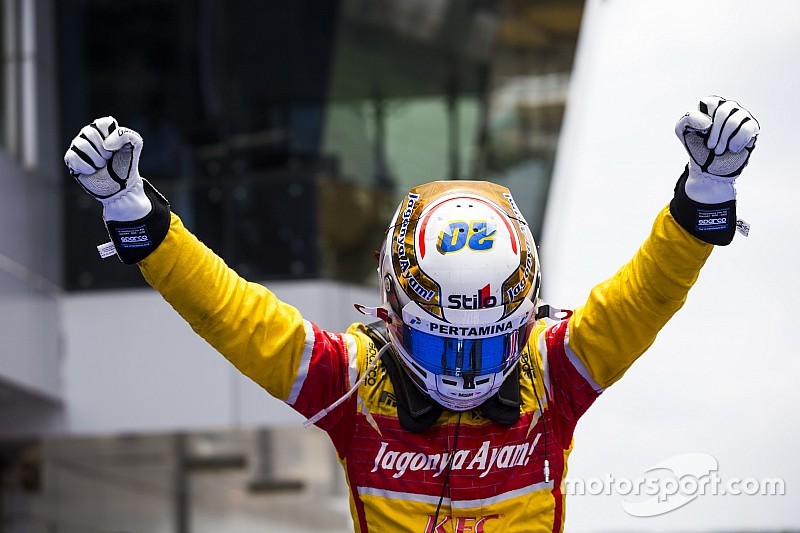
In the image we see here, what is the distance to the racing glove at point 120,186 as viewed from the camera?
3.69 meters


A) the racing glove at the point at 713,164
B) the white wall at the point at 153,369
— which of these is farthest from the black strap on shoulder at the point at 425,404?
the white wall at the point at 153,369

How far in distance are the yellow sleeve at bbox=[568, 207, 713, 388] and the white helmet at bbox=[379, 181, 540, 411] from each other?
0.61 feet

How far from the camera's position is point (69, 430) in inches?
476

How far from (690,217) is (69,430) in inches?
363

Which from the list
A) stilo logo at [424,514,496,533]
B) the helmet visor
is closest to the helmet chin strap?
the helmet visor

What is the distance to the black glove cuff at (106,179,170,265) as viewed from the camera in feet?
12.6

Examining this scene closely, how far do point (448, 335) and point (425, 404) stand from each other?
0.28 meters

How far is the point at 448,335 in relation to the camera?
3.93m

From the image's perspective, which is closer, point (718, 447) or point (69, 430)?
point (718, 447)

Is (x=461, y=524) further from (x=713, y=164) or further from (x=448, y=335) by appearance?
(x=713, y=164)

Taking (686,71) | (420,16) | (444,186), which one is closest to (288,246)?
(420,16)

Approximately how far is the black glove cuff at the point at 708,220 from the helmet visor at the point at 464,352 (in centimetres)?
59

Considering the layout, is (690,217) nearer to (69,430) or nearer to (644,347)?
(644,347)

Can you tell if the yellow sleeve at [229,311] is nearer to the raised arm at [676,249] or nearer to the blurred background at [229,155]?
the raised arm at [676,249]
